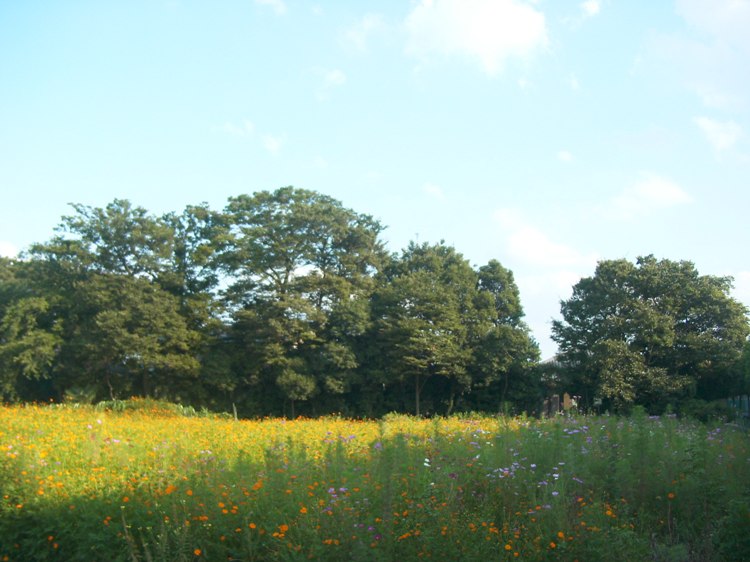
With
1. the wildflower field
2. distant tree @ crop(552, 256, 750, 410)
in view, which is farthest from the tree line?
the wildflower field

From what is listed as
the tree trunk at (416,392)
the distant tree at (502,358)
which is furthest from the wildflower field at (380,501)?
the tree trunk at (416,392)

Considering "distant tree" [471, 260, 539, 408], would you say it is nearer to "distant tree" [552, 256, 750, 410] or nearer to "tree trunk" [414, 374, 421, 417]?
"distant tree" [552, 256, 750, 410]

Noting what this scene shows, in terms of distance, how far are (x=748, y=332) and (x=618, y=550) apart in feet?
84.6

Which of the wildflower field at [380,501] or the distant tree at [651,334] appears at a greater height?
the distant tree at [651,334]

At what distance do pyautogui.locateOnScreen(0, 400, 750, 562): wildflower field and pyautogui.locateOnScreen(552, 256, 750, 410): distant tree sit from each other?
58.8 ft

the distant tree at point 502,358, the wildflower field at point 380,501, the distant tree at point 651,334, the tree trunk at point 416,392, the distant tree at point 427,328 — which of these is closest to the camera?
the wildflower field at point 380,501

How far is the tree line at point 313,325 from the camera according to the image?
87.7 feet

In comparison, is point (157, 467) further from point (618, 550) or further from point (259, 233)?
point (259, 233)

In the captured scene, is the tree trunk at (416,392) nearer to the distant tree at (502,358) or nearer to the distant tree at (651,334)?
the distant tree at (502,358)

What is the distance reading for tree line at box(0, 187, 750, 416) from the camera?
26719 mm

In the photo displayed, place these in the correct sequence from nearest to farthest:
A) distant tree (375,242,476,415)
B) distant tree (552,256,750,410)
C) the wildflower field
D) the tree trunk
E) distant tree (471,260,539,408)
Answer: the wildflower field, distant tree (552,256,750,410), distant tree (375,242,476,415), distant tree (471,260,539,408), the tree trunk

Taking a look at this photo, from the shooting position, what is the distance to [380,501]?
19.0 ft

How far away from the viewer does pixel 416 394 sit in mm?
30203

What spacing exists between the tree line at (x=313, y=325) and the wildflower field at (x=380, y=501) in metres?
19.2
